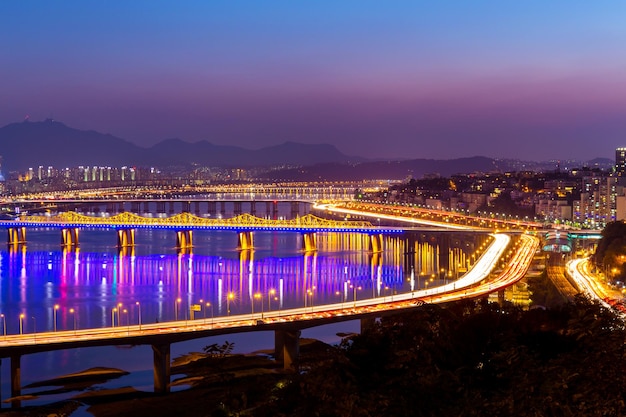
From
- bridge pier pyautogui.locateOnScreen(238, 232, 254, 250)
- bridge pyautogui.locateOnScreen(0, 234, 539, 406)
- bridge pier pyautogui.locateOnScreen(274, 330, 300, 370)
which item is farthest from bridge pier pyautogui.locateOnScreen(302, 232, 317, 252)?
bridge pier pyautogui.locateOnScreen(274, 330, 300, 370)

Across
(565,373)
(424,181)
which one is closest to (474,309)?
(565,373)

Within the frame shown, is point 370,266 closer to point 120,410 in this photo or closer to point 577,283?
point 577,283

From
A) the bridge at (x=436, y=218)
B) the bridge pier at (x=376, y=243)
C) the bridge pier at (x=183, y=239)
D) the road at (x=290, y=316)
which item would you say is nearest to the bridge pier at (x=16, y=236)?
the bridge pier at (x=183, y=239)

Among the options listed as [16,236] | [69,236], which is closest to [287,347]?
[69,236]

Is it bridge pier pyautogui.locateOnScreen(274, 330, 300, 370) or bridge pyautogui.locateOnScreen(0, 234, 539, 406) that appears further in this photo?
bridge pier pyautogui.locateOnScreen(274, 330, 300, 370)

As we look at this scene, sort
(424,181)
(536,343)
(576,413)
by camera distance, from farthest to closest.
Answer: (424,181) < (536,343) < (576,413)

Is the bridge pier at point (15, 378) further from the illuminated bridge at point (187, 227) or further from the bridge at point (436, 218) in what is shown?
the bridge at point (436, 218)

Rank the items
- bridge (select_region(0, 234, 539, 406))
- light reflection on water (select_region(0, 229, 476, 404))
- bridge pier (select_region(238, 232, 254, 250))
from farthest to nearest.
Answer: bridge pier (select_region(238, 232, 254, 250)), light reflection on water (select_region(0, 229, 476, 404)), bridge (select_region(0, 234, 539, 406))

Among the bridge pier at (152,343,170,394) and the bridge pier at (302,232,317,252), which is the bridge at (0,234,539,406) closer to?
the bridge pier at (152,343,170,394)
